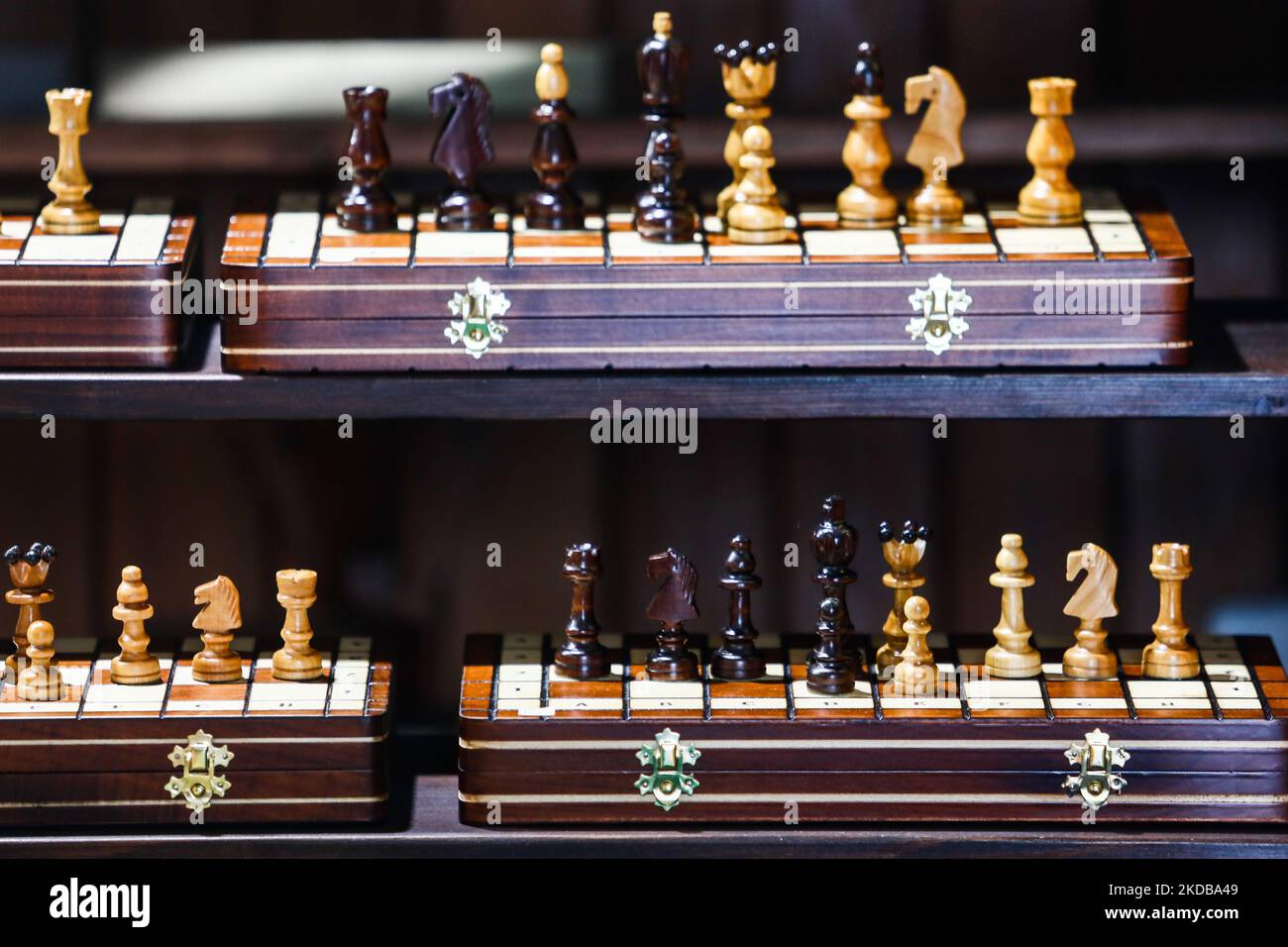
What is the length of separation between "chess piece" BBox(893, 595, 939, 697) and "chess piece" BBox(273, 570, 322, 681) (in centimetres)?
59

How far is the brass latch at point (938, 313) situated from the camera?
6.72ft

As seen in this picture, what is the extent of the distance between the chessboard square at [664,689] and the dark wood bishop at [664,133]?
1.45ft

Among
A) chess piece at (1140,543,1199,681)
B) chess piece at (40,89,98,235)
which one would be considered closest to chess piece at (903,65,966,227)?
chess piece at (1140,543,1199,681)

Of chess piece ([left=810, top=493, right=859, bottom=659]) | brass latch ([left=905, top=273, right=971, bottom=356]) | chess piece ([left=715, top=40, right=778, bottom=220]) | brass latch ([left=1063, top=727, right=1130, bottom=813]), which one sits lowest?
brass latch ([left=1063, top=727, right=1130, bottom=813])

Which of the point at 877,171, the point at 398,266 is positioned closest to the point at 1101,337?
the point at 877,171

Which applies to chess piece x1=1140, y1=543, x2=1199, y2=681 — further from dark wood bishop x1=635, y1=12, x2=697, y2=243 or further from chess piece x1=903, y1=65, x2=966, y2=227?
dark wood bishop x1=635, y1=12, x2=697, y2=243

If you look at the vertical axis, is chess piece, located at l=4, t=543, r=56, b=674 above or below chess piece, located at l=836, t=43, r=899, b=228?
below

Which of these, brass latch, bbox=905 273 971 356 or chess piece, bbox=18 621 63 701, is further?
chess piece, bbox=18 621 63 701

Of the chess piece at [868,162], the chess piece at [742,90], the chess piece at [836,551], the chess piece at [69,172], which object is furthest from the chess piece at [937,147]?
the chess piece at [69,172]

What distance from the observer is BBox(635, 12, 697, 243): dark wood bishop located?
2.08m

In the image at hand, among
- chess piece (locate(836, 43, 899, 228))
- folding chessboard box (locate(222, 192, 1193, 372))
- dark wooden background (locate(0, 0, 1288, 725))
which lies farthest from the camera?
dark wooden background (locate(0, 0, 1288, 725))

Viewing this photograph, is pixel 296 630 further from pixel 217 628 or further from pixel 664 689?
pixel 664 689

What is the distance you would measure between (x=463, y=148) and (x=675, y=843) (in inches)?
27.7
